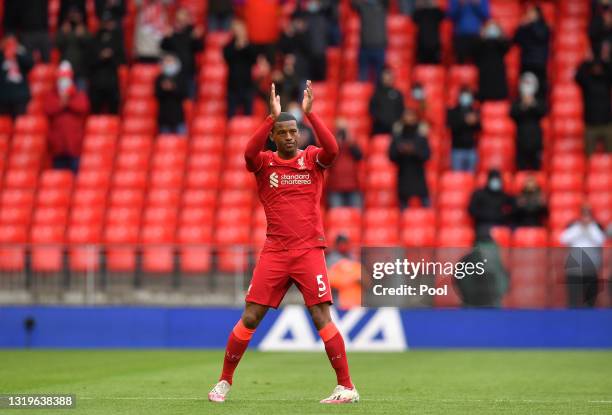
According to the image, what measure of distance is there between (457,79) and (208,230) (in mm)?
6191

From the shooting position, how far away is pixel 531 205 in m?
22.4

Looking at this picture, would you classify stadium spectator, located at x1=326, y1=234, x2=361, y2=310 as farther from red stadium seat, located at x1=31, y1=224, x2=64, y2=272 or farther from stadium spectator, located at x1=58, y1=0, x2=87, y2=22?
stadium spectator, located at x1=58, y1=0, x2=87, y2=22

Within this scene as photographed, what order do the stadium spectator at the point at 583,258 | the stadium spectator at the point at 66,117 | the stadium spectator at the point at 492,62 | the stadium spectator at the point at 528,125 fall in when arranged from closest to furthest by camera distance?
the stadium spectator at the point at 583,258 < the stadium spectator at the point at 528,125 < the stadium spectator at the point at 492,62 < the stadium spectator at the point at 66,117

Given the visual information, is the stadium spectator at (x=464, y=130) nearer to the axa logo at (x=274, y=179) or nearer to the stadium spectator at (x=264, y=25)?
the stadium spectator at (x=264, y=25)

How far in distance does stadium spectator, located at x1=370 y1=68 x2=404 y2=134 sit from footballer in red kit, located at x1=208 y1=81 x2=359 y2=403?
13.2 metres

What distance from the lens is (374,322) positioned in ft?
69.7

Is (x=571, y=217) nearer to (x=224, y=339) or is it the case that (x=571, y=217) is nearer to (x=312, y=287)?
(x=224, y=339)

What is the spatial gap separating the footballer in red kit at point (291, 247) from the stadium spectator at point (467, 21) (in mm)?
15029

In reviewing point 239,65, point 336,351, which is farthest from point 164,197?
point 336,351

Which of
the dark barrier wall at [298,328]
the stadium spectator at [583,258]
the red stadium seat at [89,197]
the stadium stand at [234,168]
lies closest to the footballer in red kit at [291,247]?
the stadium spectator at [583,258]

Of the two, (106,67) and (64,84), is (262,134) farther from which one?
(106,67)

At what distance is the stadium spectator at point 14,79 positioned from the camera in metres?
26.2

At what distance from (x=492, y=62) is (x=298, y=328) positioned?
7183 mm

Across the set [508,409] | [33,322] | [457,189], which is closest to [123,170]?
[33,322]
